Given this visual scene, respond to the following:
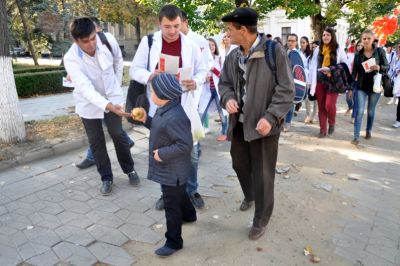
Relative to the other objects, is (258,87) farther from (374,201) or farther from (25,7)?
(25,7)

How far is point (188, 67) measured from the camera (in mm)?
3467

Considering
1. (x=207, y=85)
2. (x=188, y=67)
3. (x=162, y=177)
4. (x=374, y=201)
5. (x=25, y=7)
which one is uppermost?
(x=25, y=7)

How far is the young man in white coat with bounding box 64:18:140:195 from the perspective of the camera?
151 inches

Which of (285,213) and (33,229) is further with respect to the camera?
(285,213)

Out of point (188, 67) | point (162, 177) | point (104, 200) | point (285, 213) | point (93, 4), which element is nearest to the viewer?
point (162, 177)

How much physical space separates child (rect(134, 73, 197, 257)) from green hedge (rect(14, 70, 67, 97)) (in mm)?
11069

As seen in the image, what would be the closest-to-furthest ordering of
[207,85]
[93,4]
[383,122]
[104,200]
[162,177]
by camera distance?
[162,177], [104,200], [207,85], [383,122], [93,4]

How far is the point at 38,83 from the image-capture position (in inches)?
517

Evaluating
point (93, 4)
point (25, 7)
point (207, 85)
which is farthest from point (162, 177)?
point (25, 7)

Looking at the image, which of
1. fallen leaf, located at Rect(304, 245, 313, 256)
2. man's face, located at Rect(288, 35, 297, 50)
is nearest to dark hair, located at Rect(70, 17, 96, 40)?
fallen leaf, located at Rect(304, 245, 313, 256)

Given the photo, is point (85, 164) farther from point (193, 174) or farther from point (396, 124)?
point (396, 124)

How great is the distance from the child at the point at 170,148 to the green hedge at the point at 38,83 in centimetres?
1107

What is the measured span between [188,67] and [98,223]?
1749mm

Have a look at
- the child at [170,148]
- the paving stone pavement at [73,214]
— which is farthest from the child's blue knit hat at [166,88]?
the paving stone pavement at [73,214]
